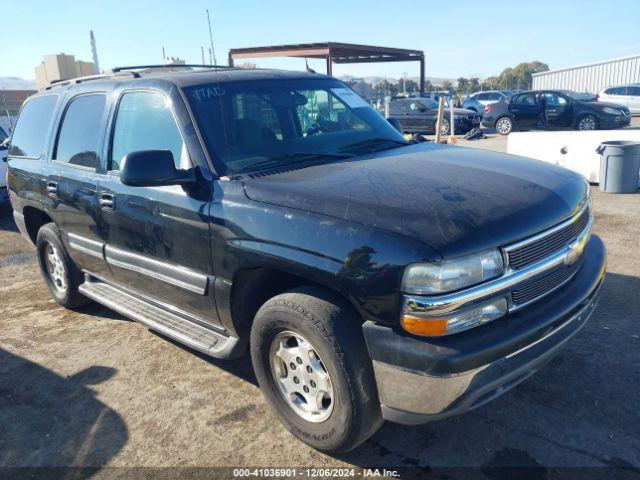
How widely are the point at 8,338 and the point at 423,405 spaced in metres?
3.90

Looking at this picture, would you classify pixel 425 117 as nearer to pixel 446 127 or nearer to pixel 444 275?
pixel 446 127

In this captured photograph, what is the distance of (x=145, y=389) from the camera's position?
3.68m

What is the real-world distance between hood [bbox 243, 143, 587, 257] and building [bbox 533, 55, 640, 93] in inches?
1717

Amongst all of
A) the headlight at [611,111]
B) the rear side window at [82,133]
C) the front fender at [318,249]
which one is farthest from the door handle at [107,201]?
the headlight at [611,111]

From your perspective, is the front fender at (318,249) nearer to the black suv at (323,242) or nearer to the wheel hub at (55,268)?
the black suv at (323,242)

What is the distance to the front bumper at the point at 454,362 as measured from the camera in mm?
2291

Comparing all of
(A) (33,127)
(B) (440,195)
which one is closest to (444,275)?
(B) (440,195)

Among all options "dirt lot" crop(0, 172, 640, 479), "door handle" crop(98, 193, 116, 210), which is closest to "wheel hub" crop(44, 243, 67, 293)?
"dirt lot" crop(0, 172, 640, 479)

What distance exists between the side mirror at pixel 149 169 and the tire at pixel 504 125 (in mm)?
18505

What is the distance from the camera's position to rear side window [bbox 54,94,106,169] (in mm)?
4055

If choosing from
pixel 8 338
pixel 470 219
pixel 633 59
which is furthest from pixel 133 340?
pixel 633 59

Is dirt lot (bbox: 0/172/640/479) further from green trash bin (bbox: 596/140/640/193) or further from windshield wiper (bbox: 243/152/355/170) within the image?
green trash bin (bbox: 596/140/640/193)

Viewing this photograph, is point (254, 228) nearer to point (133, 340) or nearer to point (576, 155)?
point (133, 340)

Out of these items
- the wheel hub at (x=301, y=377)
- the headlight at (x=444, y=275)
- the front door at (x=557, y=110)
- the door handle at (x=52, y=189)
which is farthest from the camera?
the front door at (x=557, y=110)
